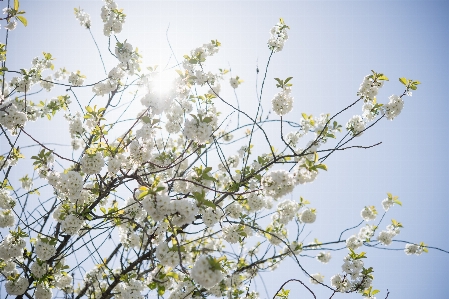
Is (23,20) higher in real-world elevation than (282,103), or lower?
higher

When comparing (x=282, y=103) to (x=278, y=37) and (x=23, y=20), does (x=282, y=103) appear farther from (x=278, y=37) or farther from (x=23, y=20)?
(x=23, y=20)

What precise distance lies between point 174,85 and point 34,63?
405 cm

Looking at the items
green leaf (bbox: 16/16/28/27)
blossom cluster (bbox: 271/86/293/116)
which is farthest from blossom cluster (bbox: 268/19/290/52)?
green leaf (bbox: 16/16/28/27)

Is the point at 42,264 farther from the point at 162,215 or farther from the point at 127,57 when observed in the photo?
the point at 127,57

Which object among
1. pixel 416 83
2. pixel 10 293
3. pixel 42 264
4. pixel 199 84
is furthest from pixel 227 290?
pixel 416 83

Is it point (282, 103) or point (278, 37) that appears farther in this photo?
point (278, 37)

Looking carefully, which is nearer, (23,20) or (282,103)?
(282,103)

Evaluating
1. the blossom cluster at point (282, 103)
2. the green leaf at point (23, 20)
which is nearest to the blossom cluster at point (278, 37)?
the blossom cluster at point (282, 103)

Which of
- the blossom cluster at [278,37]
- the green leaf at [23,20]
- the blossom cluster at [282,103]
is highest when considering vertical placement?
the blossom cluster at [278,37]

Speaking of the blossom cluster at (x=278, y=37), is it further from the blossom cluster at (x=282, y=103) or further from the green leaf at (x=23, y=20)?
the green leaf at (x=23, y=20)

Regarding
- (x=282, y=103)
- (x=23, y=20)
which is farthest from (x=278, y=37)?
(x=23, y=20)

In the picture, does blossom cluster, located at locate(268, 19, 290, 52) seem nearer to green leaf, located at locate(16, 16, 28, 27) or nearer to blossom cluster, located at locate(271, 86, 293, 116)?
blossom cluster, located at locate(271, 86, 293, 116)

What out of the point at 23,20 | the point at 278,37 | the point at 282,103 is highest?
the point at 278,37

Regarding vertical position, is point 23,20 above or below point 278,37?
below
